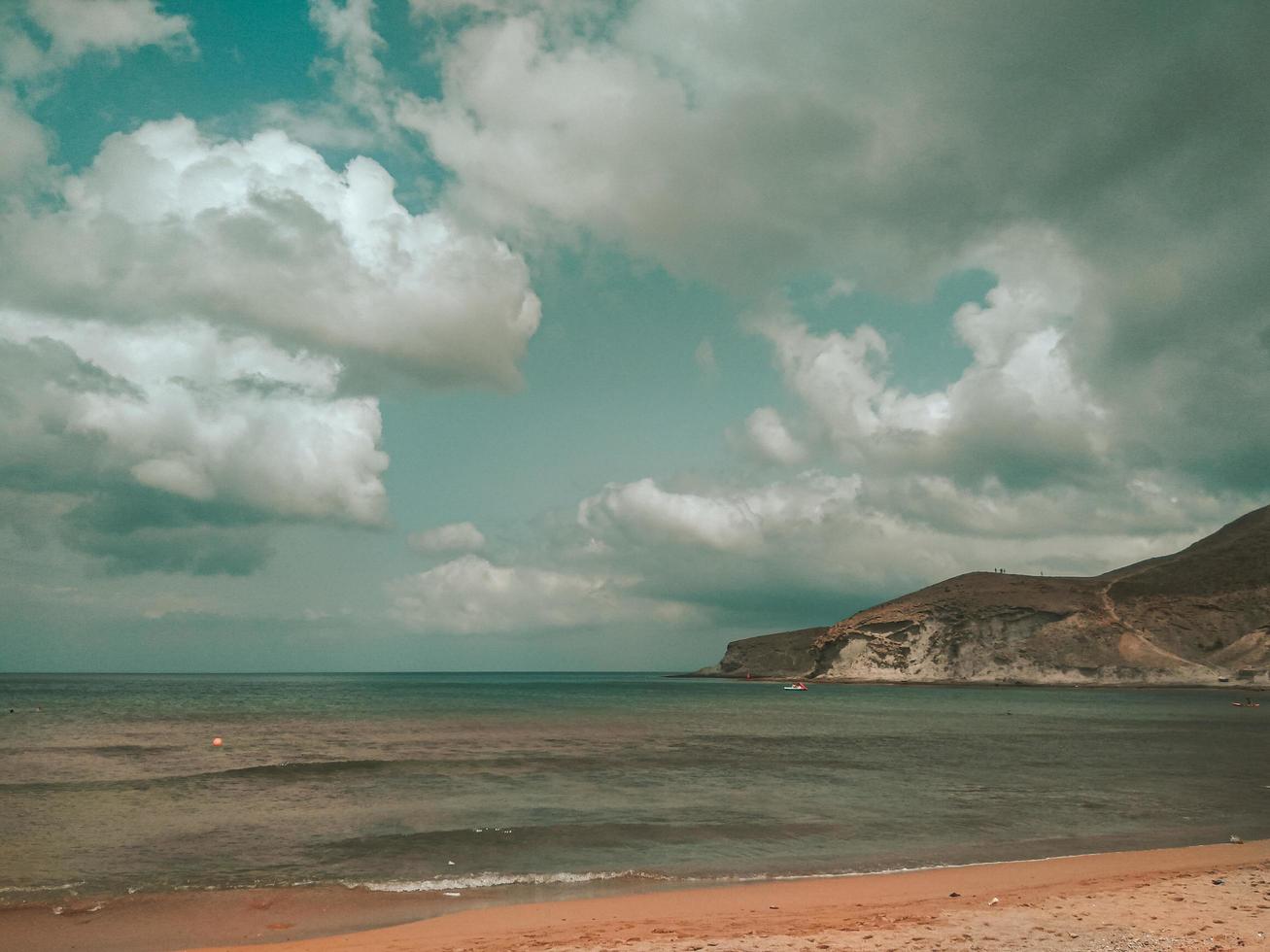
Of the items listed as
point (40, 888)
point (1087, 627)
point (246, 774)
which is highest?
point (40, 888)

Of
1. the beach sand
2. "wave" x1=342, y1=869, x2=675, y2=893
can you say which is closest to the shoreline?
the beach sand

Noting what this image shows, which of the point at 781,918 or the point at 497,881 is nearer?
the point at 781,918

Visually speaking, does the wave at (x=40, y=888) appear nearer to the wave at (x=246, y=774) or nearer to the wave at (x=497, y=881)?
the wave at (x=497, y=881)

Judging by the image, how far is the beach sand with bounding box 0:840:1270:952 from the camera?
11.5 metres

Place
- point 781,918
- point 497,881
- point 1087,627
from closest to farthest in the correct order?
point 781,918
point 497,881
point 1087,627

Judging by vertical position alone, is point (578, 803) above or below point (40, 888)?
below

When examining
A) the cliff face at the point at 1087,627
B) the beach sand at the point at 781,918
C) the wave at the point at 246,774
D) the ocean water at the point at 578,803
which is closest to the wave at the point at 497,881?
A: the ocean water at the point at 578,803

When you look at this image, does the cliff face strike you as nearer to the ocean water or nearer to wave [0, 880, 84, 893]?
the ocean water

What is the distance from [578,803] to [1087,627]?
157417mm

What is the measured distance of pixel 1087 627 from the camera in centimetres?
15600

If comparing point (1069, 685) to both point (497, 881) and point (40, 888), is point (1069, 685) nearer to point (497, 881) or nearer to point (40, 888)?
point (497, 881)

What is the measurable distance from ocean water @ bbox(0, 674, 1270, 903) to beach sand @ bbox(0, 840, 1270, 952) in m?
1.52

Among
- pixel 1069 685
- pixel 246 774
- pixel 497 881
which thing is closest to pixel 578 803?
pixel 497 881

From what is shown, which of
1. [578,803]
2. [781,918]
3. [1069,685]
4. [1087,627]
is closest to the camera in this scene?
[781,918]
